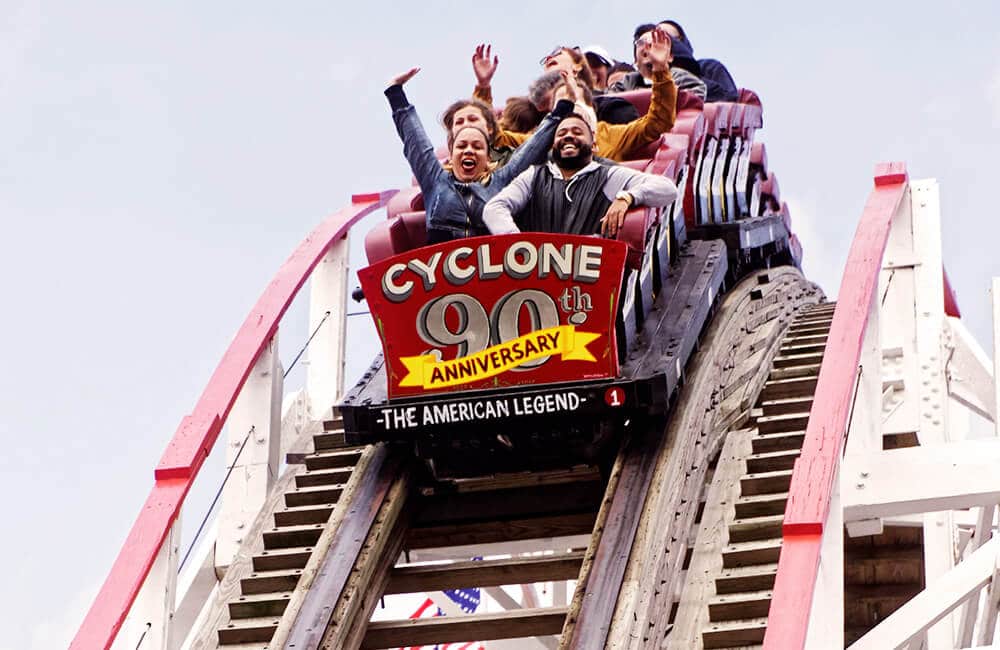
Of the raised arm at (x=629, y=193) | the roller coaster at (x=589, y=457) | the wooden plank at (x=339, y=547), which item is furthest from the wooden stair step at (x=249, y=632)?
the raised arm at (x=629, y=193)

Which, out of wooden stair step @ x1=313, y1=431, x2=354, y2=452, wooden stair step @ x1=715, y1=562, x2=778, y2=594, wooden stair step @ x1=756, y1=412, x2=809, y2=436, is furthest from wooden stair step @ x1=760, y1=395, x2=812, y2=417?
wooden stair step @ x1=313, y1=431, x2=354, y2=452

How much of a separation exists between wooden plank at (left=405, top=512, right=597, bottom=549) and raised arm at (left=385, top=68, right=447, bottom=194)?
5.20ft

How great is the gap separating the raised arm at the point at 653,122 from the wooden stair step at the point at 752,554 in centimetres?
293

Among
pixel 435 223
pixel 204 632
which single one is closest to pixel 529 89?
pixel 435 223

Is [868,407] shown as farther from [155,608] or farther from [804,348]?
[155,608]

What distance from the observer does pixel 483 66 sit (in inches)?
364

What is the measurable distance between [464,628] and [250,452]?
4.59ft

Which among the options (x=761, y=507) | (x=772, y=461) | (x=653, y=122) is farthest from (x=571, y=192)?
(x=761, y=507)

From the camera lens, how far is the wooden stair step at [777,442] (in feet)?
23.5

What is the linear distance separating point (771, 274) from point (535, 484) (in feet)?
8.29

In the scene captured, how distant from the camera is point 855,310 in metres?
6.43

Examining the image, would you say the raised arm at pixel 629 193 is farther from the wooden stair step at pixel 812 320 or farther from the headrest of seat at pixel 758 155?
the headrest of seat at pixel 758 155

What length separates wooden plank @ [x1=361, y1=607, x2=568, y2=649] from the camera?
6883 millimetres

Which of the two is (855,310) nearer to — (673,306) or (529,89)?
(673,306)
